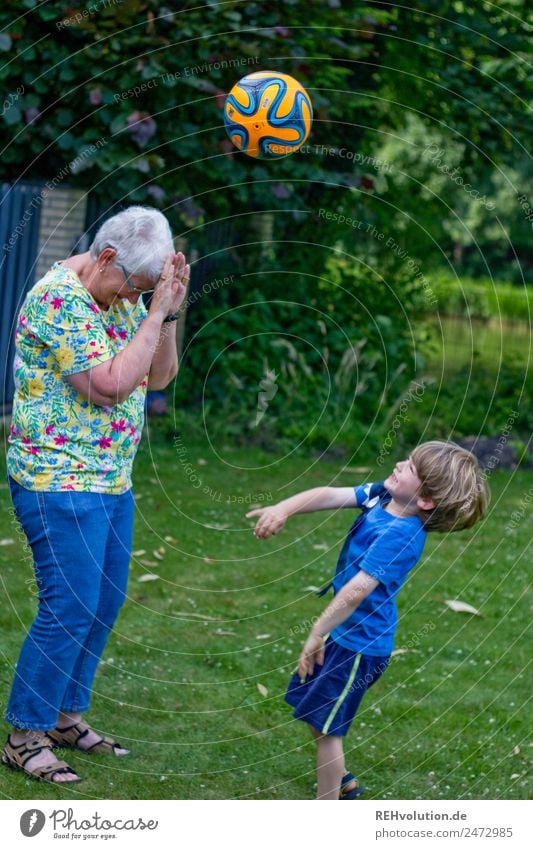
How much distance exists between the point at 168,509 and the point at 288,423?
7.48ft

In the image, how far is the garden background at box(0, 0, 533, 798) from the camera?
501 centimetres

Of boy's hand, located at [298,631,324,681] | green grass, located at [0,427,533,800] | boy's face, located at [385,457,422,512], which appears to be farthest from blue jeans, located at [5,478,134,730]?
boy's face, located at [385,457,422,512]

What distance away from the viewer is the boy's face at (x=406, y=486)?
394 cm

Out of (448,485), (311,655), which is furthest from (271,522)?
(448,485)

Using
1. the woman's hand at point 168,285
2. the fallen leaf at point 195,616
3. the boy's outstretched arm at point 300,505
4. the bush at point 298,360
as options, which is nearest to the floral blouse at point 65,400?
the woman's hand at point 168,285

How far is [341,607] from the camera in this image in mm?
3768

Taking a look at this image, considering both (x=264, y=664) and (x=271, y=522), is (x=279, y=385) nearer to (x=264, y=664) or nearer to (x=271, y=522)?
(x=264, y=664)

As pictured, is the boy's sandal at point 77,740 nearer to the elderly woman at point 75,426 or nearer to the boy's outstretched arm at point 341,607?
the elderly woman at point 75,426

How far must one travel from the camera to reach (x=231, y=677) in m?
5.49

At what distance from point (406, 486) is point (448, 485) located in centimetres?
14

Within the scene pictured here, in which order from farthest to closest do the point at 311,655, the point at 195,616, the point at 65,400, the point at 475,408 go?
the point at 475,408, the point at 195,616, the point at 65,400, the point at 311,655

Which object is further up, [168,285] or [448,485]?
[168,285]

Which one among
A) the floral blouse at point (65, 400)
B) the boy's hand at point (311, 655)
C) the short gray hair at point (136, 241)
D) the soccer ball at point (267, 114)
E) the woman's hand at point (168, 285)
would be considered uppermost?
the soccer ball at point (267, 114)

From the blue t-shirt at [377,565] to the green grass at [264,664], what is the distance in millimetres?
834
